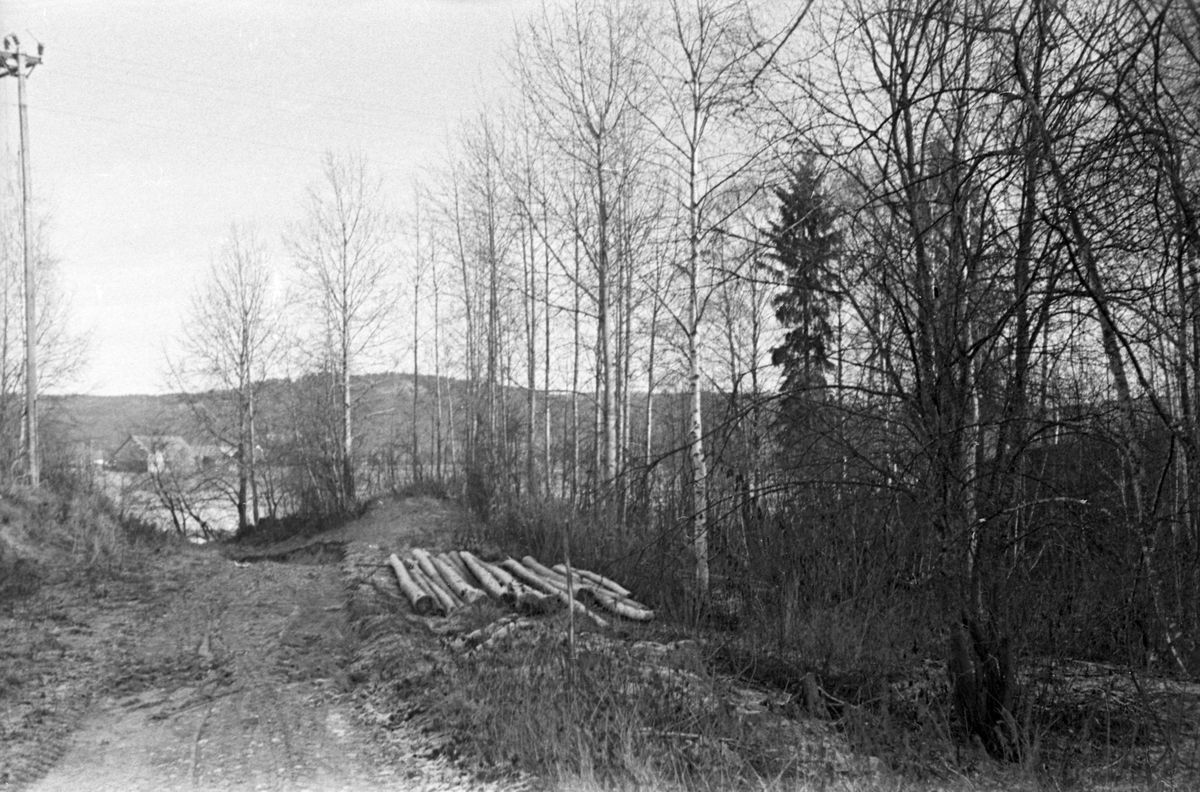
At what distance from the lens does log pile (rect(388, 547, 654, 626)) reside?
1006 cm

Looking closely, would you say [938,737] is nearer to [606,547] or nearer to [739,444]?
[739,444]

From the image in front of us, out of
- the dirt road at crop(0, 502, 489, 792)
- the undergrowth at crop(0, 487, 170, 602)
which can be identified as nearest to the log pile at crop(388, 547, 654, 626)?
the dirt road at crop(0, 502, 489, 792)

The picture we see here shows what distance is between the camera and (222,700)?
7.45 m

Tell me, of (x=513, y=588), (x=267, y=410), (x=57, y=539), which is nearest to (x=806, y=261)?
(x=513, y=588)

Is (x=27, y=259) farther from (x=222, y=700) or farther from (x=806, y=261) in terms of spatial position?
(x=806, y=261)

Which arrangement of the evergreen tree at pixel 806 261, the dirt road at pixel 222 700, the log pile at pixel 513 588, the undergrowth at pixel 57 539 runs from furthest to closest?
1. the undergrowth at pixel 57 539
2. the log pile at pixel 513 588
3. the evergreen tree at pixel 806 261
4. the dirt road at pixel 222 700

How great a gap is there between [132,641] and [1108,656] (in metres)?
10.3

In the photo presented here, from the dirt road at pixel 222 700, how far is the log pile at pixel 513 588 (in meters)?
1.11

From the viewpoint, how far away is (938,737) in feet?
21.6

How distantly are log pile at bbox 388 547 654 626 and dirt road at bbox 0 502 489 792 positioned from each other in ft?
3.64

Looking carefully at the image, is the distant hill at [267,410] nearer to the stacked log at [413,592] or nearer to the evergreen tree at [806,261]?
the stacked log at [413,592]

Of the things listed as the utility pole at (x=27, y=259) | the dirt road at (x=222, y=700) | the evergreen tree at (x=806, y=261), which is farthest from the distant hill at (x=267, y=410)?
the evergreen tree at (x=806, y=261)

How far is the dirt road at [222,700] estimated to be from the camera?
5.76 meters

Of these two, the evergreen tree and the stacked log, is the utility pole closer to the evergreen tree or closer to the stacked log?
the stacked log
